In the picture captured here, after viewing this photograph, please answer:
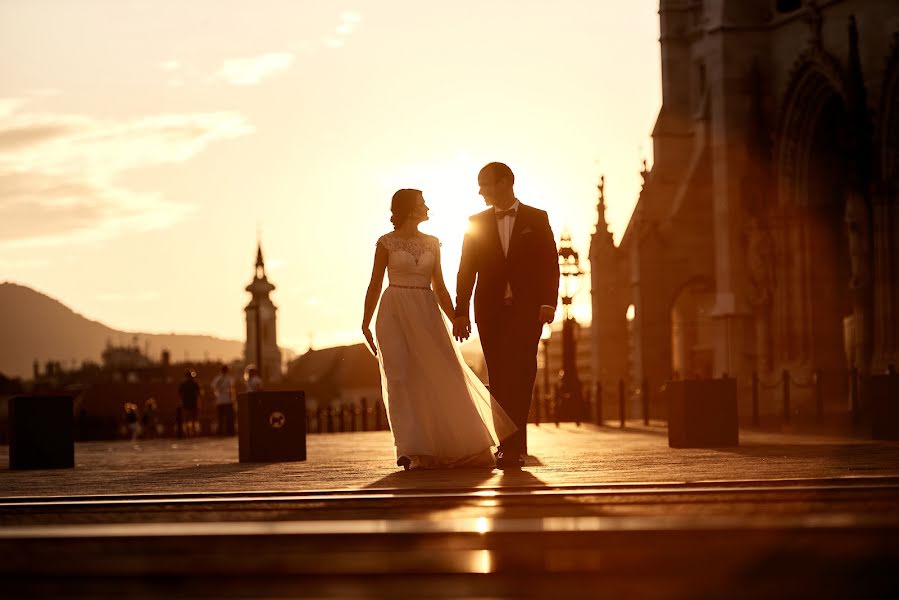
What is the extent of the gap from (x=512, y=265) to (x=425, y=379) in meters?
1.00

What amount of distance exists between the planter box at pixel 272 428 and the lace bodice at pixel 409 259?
14.9 feet

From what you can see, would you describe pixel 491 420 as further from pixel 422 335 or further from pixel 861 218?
pixel 861 218

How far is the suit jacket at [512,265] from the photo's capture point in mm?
12312

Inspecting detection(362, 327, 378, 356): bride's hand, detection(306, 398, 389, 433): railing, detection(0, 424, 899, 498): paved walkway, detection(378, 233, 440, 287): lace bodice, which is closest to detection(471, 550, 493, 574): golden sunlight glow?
detection(0, 424, 899, 498): paved walkway

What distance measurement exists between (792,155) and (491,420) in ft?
86.7

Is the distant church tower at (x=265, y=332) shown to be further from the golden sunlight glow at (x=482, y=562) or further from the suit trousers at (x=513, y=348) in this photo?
the golden sunlight glow at (x=482, y=562)

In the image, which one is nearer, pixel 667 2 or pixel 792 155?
pixel 792 155

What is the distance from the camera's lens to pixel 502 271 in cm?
1230

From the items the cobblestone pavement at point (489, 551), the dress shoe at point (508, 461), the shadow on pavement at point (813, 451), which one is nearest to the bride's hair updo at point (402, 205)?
the dress shoe at point (508, 461)

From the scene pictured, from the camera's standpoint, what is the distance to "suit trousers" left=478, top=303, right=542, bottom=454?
12291 mm

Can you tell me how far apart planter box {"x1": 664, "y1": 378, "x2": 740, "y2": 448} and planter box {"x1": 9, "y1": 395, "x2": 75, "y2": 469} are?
594cm

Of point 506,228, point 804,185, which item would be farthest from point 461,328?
point 804,185

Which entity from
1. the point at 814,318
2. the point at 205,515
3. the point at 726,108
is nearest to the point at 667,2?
the point at 726,108

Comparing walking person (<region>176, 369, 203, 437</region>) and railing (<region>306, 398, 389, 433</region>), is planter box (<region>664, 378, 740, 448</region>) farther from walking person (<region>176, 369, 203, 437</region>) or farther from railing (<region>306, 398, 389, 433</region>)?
walking person (<region>176, 369, 203, 437</region>)
